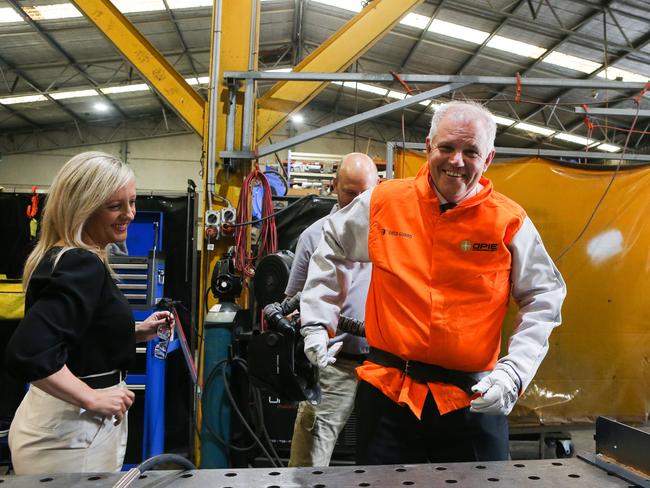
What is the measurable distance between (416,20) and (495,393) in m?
7.50

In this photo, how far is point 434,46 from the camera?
830cm

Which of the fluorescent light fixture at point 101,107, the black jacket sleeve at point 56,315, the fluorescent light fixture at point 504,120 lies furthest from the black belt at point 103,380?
the fluorescent light fixture at point 101,107

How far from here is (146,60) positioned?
10.8 feet

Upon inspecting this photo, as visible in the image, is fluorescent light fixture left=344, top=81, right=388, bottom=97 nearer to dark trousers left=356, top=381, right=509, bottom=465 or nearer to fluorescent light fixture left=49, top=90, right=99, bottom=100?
fluorescent light fixture left=49, top=90, right=99, bottom=100

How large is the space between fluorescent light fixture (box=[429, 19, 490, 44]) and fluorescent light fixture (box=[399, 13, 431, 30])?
0.42 ft

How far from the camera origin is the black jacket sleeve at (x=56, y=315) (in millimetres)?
1059

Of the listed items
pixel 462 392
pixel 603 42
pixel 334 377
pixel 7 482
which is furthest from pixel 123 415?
pixel 603 42

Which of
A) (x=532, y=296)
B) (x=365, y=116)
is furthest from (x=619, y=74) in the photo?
(x=532, y=296)

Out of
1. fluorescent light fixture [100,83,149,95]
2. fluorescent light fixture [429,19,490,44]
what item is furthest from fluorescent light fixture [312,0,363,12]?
fluorescent light fixture [100,83,149,95]

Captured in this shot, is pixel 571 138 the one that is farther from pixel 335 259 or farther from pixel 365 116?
pixel 335 259

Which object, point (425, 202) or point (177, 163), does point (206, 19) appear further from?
point (425, 202)

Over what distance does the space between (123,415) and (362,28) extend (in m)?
2.96

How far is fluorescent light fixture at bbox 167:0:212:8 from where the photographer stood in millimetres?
7305

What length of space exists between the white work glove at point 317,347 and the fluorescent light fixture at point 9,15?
771 cm
